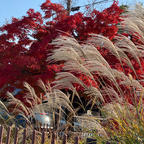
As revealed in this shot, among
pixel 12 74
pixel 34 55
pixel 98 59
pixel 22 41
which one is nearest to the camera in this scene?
pixel 98 59

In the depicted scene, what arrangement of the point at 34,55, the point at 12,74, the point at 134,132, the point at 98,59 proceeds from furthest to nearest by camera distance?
the point at 34,55
the point at 12,74
the point at 98,59
the point at 134,132

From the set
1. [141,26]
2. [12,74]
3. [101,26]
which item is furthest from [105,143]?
[101,26]

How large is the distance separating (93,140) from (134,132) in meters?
0.62

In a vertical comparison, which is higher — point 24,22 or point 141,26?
point 24,22

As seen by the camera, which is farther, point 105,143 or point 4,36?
point 4,36

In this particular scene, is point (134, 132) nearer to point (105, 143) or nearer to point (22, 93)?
point (105, 143)

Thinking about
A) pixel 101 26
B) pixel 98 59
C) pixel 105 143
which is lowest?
pixel 105 143

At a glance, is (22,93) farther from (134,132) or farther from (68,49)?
(134,132)

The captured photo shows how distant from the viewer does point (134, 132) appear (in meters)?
3.18

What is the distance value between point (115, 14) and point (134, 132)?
5518 millimetres

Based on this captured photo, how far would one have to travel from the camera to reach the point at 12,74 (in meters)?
7.29

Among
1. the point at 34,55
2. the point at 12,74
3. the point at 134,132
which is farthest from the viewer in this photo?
the point at 34,55

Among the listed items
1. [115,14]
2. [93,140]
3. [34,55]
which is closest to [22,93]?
[34,55]

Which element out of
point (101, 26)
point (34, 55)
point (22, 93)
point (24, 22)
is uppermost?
point (24, 22)
